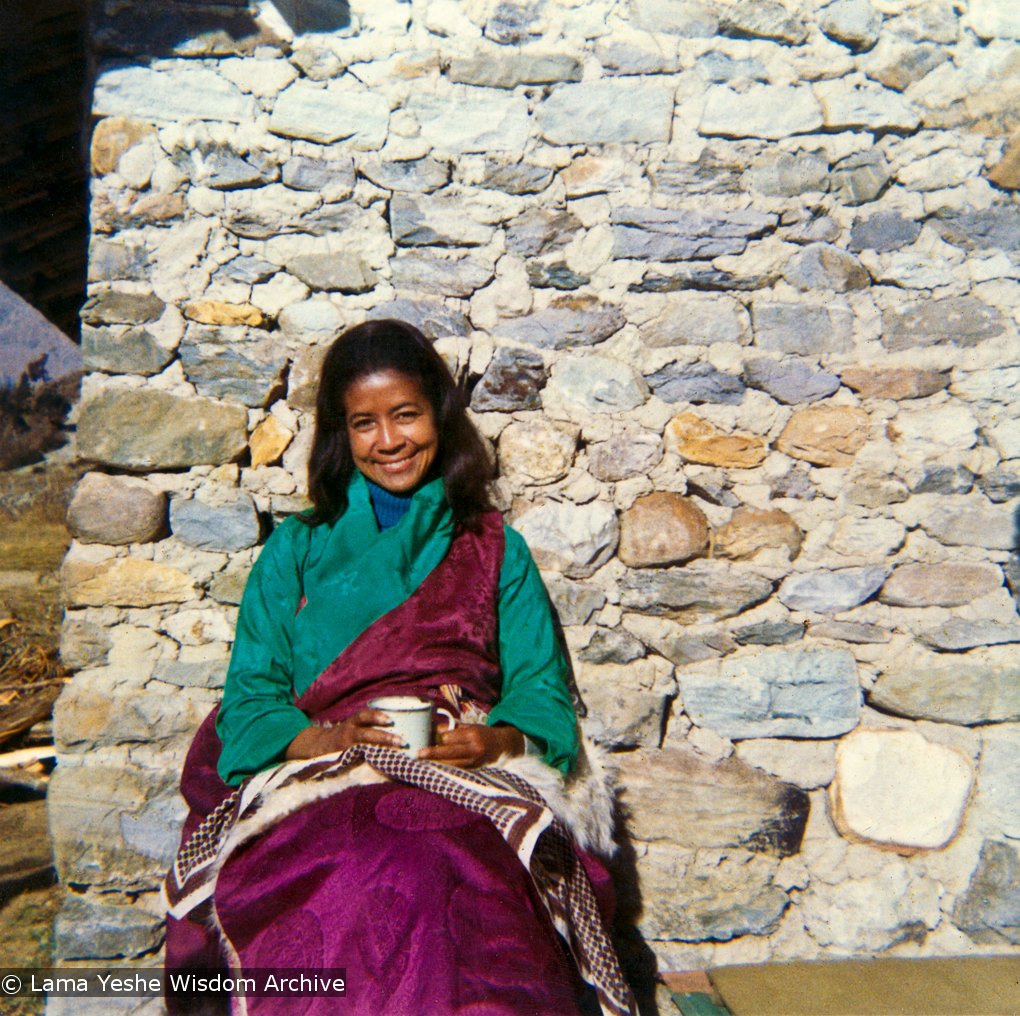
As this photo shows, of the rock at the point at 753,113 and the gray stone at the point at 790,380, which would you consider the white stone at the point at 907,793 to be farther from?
the rock at the point at 753,113

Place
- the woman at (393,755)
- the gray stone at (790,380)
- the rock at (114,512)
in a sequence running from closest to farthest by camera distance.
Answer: the woman at (393,755), the rock at (114,512), the gray stone at (790,380)

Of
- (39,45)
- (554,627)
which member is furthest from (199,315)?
(39,45)

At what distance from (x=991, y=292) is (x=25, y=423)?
6.78 metres

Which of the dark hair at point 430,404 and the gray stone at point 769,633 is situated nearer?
the dark hair at point 430,404

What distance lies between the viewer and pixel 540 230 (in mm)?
2146

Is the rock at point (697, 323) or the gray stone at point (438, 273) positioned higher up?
the gray stone at point (438, 273)

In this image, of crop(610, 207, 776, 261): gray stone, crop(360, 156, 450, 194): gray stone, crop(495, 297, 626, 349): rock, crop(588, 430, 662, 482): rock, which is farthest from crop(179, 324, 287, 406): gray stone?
crop(610, 207, 776, 261): gray stone

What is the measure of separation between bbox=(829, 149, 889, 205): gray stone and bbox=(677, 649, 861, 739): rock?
1118 millimetres

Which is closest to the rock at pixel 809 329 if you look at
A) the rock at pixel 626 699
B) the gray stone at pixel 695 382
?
the gray stone at pixel 695 382

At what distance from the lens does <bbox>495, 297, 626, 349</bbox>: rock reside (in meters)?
2.16

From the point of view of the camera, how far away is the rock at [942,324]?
2143 mm

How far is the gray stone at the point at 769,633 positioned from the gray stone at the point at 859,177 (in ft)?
3.45

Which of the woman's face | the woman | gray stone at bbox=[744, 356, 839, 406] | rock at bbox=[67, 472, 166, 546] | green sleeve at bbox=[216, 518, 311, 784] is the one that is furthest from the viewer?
gray stone at bbox=[744, 356, 839, 406]

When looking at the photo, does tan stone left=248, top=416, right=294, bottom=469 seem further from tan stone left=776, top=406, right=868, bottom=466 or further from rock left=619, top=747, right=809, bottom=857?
tan stone left=776, top=406, right=868, bottom=466
